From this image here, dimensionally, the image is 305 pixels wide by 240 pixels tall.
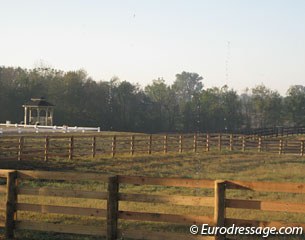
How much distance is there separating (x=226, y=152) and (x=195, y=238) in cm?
3130

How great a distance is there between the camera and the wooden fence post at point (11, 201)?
29.8 feet

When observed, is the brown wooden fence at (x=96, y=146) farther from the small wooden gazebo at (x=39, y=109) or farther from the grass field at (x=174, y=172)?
the small wooden gazebo at (x=39, y=109)

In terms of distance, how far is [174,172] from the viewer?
24875 mm

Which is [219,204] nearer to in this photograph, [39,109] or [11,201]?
[11,201]

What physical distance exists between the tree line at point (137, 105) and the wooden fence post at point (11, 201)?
221 feet

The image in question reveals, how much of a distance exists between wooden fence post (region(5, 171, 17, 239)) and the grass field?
262mm

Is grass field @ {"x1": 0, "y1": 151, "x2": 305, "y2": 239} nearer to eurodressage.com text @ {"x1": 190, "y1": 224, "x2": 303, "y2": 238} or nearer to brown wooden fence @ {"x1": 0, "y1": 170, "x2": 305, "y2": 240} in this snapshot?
brown wooden fence @ {"x1": 0, "y1": 170, "x2": 305, "y2": 240}

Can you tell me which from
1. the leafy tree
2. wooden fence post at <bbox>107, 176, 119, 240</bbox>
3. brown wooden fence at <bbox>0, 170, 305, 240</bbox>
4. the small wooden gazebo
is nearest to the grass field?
brown wooden fence at <bbox>0, 170, 305, 240</bbox>

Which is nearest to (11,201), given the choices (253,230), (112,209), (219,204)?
(112,209)

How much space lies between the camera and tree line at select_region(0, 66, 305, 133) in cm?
7956

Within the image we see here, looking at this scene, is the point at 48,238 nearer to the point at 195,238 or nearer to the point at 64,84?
the point at 195,238

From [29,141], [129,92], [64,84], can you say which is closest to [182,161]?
[29,141]

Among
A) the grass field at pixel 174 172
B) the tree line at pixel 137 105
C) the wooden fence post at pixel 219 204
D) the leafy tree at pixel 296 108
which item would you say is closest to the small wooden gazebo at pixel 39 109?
the tree line at pixel 137 105

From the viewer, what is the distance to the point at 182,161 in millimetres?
30719
